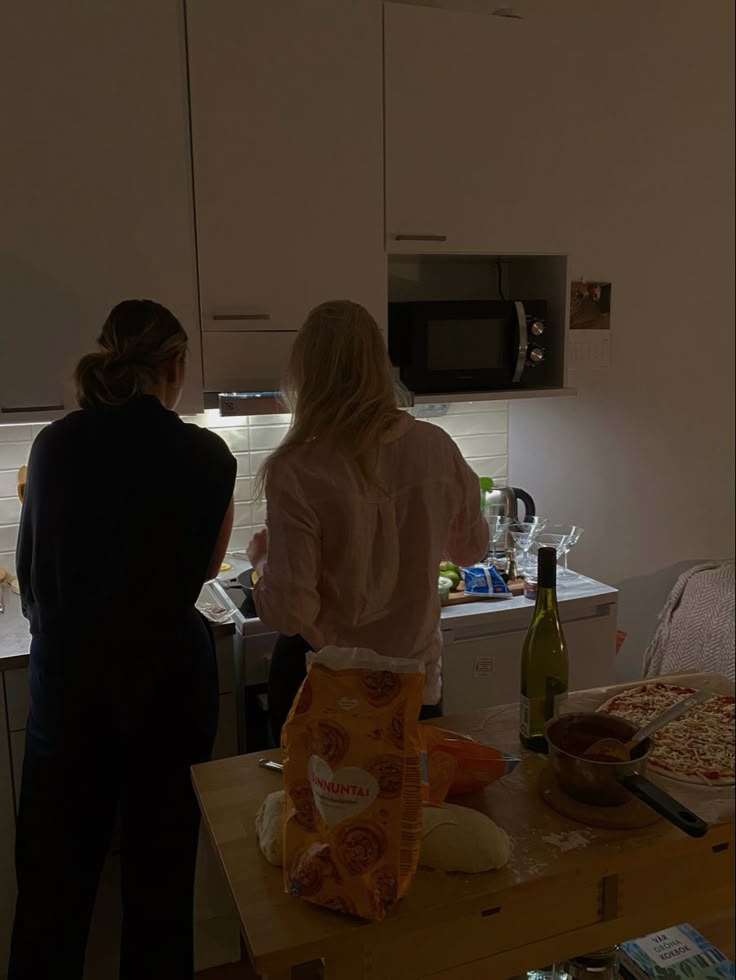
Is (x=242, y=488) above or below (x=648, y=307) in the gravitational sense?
below

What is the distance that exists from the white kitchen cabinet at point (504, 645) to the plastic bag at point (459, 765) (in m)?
1.08

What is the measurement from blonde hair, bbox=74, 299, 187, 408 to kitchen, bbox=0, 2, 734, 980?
0.25m

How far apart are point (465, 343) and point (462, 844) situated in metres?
1.64

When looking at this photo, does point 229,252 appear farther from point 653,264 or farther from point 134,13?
point 653,264

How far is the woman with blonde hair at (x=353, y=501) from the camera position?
159 centimetres

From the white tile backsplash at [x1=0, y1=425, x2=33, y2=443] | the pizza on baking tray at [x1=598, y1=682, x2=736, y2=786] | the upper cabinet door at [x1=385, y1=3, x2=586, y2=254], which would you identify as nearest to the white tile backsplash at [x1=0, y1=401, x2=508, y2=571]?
the white tile backsplash at [x1=0, y1=425, x2=33, y2=443]

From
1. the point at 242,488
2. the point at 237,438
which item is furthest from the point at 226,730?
the point at 237,438

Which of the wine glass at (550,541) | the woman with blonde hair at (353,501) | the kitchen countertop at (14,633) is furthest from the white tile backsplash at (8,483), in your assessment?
the wine glass at (550,541)

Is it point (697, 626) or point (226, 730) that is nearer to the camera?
point (226, 730)

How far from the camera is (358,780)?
838 millimetres

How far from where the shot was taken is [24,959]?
1800 mm

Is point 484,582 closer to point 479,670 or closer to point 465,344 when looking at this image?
point 479,670

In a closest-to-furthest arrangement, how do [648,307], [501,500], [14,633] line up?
[14,633] → [501,500] → [648,307]

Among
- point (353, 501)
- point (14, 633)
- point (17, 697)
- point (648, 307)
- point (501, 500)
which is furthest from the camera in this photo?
point (648, 307)
